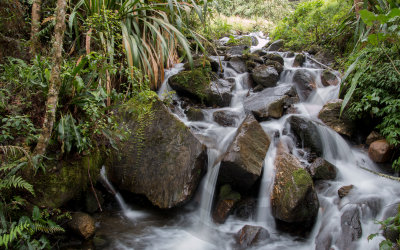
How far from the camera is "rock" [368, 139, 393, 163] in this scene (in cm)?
361

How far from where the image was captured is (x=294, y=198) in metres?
2.80

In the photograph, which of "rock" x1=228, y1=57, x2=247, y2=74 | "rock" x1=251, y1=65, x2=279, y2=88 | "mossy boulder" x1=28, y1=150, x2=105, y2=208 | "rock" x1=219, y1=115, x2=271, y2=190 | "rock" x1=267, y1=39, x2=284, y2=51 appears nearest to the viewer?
"mossy boulder" x1=28, y1=150, x2=105, y2=208

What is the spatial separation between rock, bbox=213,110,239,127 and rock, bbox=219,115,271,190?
3.30 ft

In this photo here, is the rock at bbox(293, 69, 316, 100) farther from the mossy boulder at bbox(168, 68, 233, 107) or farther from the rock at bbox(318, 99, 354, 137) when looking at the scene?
the mossy boulder at bbox(168, 68, 233, 107)

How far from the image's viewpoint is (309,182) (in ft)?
9.52

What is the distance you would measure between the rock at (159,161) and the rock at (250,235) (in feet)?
2.52

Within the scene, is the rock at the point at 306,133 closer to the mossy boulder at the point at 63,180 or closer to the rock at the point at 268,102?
the rock at the point at 268,102

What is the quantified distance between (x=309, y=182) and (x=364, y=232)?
72 cm

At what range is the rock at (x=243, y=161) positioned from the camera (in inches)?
123

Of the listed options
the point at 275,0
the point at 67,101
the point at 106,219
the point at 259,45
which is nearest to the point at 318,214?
the point at 106,219

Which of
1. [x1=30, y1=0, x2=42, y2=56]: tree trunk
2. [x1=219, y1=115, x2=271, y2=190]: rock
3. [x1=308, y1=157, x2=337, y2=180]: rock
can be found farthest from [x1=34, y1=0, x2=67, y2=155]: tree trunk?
[x1=308, y1=157, x2=337, y2=180]: rock

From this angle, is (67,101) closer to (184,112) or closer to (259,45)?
(184,112)

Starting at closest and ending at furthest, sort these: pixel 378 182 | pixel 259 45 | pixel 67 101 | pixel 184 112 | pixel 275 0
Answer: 1. pixel 67 101
2. pixel 378 182
3. pixel 184 112
4. pixel 259 45
5. pixel 275 0

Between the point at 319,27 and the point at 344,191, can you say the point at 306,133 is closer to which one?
the point at 344,191
